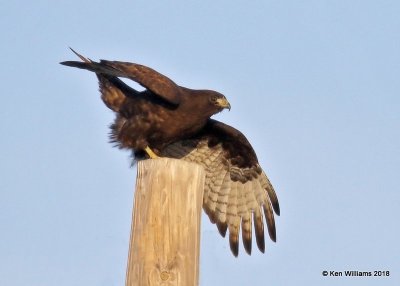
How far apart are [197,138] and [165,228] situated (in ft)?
16.9

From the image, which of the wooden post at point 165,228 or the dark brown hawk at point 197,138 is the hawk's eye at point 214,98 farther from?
the wooden post at point 165,228

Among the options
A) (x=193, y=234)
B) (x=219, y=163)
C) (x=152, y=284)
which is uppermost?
(x=219, y=163)

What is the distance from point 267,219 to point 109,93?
2361 mm

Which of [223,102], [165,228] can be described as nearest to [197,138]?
[223,102]

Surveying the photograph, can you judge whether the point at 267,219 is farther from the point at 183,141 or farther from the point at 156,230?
the point at 156,230

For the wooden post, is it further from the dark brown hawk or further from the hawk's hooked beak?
the hawk's hooked beak

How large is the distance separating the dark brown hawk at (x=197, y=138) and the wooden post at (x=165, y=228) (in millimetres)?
3628

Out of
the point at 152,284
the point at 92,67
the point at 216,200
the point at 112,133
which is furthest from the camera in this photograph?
the point at 216,200

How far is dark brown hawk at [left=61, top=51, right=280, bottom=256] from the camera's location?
879 cm

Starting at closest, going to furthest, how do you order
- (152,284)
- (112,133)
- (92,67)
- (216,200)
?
(152,284) → (92,67) → (112,133) → (216,200)

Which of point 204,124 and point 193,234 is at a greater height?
point 204,124

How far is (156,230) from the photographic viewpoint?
190 inches

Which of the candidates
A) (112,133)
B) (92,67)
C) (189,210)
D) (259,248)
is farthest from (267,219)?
(189,210)

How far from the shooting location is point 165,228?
483 centimetres
